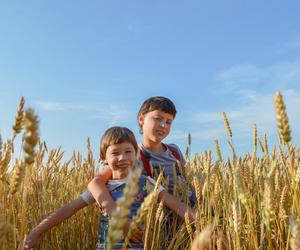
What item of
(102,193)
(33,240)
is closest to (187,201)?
(102,193)

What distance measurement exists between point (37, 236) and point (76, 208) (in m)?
0.25

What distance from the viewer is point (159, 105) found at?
8.79 ft

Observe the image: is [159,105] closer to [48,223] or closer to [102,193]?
[102,193]

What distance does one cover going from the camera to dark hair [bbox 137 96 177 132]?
105 inches

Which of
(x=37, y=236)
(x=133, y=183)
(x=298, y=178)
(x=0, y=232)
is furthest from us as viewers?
(x=37, y=236)

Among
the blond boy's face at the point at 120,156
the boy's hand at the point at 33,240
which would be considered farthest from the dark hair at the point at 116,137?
the boy's hand at the point at 33,240

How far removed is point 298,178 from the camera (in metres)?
1.08

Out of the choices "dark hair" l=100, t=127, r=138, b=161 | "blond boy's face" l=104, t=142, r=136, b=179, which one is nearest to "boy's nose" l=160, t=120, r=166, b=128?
"dark hair" l=100, t=127, r=138, b=161

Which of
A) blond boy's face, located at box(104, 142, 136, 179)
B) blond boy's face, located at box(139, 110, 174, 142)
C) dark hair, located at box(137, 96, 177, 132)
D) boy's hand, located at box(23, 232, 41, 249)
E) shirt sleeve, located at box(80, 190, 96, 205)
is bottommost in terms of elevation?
boy's hand, located at box(23, 232, 41, 249)

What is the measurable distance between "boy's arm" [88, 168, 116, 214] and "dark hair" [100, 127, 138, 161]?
17 centimetres

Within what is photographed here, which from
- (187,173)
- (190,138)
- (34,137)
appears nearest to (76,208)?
(187,173)

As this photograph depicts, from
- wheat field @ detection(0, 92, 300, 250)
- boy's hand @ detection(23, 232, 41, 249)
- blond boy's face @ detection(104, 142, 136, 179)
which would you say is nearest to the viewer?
wheat field @ detection(0, 92, 300, 250)

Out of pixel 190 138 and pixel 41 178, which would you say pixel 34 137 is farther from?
pixel 190 138

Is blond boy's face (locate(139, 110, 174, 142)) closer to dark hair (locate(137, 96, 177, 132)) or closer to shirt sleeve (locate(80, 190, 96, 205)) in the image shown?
dark hair (locate(137, 96, 177, 132))
